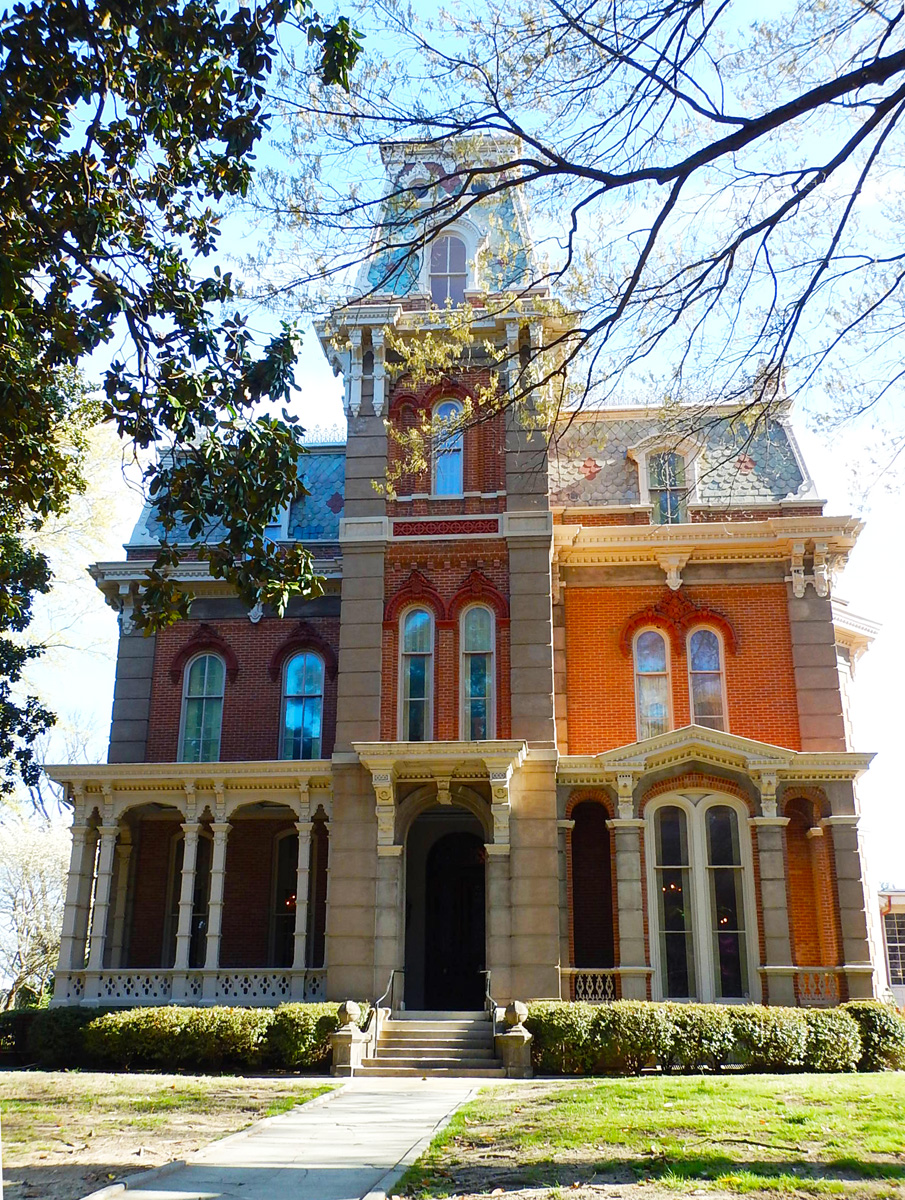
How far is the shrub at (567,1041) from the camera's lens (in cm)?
1711

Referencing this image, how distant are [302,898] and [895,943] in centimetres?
2241

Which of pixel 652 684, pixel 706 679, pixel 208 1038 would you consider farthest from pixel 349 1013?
pixel 706 679

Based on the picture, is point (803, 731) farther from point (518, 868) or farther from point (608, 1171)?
point (608, 1171)

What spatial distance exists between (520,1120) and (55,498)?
30.8 ft

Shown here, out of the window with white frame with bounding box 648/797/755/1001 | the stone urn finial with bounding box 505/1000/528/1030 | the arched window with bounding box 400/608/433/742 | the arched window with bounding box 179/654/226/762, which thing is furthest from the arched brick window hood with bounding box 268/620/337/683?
the stone urn finial with bounding box 505/1000/528/1030

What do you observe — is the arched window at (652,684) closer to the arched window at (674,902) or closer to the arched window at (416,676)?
the arched window at (674,902)

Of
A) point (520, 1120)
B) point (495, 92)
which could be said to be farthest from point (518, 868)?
Answer: point (495, 92)

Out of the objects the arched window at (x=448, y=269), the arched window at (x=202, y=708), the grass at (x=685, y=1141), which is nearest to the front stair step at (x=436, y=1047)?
the grass at (x=685, y=1141)

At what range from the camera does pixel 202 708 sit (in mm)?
24703

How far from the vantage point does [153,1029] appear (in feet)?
60.8

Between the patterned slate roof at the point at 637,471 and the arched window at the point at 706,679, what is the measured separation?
2775mm

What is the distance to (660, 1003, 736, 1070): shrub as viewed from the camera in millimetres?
16969

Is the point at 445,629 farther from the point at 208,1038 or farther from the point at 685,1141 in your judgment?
the point at 685,1141

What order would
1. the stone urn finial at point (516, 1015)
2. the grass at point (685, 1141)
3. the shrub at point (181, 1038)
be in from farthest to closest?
the shrub at point (181, 1038), the stone urn finial at point (516, 1015), the grass at point (685, 1141)
